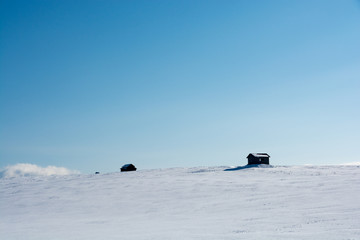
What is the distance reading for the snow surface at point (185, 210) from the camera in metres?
13.0

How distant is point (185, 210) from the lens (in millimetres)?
19328

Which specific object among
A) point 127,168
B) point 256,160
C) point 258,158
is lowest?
point 127,168

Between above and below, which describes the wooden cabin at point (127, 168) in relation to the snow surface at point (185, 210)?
above

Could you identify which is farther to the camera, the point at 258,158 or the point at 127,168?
the point at 127,168

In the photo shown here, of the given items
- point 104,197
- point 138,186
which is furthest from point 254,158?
point 104,197

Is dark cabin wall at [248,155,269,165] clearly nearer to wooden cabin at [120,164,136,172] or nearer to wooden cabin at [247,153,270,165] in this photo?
wooden cabin at [247,153,270,165]

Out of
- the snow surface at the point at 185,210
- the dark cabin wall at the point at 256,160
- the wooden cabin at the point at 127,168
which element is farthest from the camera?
the wooden cabin at the point at 127,168

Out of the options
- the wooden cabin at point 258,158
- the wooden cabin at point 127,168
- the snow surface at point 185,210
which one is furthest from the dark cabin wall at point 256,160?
the snow surface at point 185,210

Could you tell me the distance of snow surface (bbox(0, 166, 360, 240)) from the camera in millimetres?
13031

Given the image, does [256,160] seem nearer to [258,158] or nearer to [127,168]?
[258,158]

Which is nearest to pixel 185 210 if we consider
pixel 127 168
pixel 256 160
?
pixel 256 160

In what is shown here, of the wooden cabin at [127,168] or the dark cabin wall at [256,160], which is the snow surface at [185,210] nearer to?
the dark cabin wall at [256,160]

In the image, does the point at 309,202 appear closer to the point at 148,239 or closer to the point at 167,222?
the point at 167,222

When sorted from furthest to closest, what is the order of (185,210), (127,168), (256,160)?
(127,168)
(256,160)
(185,210)
